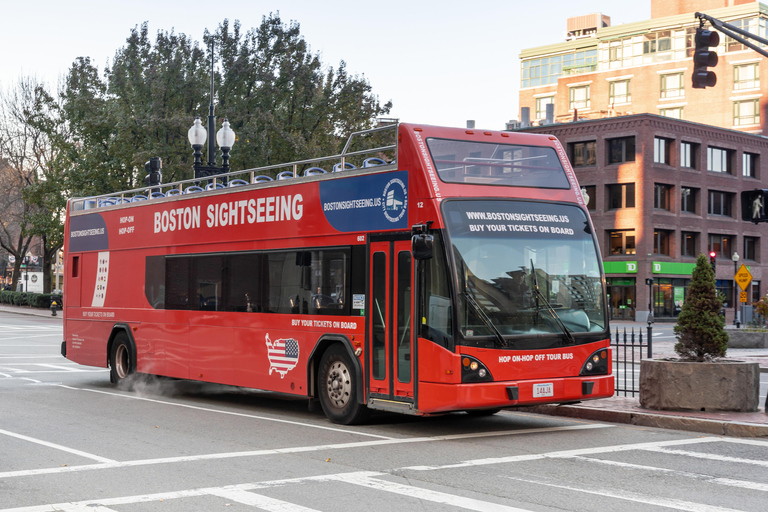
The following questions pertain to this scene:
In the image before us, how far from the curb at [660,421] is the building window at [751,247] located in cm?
6026

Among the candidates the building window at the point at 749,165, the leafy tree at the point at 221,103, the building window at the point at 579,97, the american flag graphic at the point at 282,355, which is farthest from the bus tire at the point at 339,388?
the building window at the point at 579,97

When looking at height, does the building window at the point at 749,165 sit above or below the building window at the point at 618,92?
below

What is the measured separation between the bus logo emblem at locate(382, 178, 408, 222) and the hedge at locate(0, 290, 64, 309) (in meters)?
52.1

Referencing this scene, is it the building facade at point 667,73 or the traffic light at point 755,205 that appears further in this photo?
the building facade at point 667,73

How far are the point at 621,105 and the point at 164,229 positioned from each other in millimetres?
71990

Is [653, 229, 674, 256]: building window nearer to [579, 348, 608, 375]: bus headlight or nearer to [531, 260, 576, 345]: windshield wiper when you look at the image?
[579, 348, 608, 375]: bus headlight

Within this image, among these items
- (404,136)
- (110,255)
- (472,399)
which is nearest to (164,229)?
(110,255)

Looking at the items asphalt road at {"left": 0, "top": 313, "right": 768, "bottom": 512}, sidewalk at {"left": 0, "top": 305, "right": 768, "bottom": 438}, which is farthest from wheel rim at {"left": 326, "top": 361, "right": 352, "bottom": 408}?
sidewalk at {"left": 0, "top": 305, "right": 768, "bottom": 438}

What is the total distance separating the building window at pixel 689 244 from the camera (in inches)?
2499

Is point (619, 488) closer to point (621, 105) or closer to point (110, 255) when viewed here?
point (110, 255)

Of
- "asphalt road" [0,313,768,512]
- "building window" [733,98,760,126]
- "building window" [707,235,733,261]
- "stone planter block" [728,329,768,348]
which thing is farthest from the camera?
"building window" [733,98,760,126]

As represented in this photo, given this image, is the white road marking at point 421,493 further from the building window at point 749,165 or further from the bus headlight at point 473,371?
the building window at point 749,165

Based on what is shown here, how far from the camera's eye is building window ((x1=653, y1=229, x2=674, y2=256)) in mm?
61469

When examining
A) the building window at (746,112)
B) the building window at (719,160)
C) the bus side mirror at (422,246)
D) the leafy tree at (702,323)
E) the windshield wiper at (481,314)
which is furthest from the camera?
the building window at (746,112)
